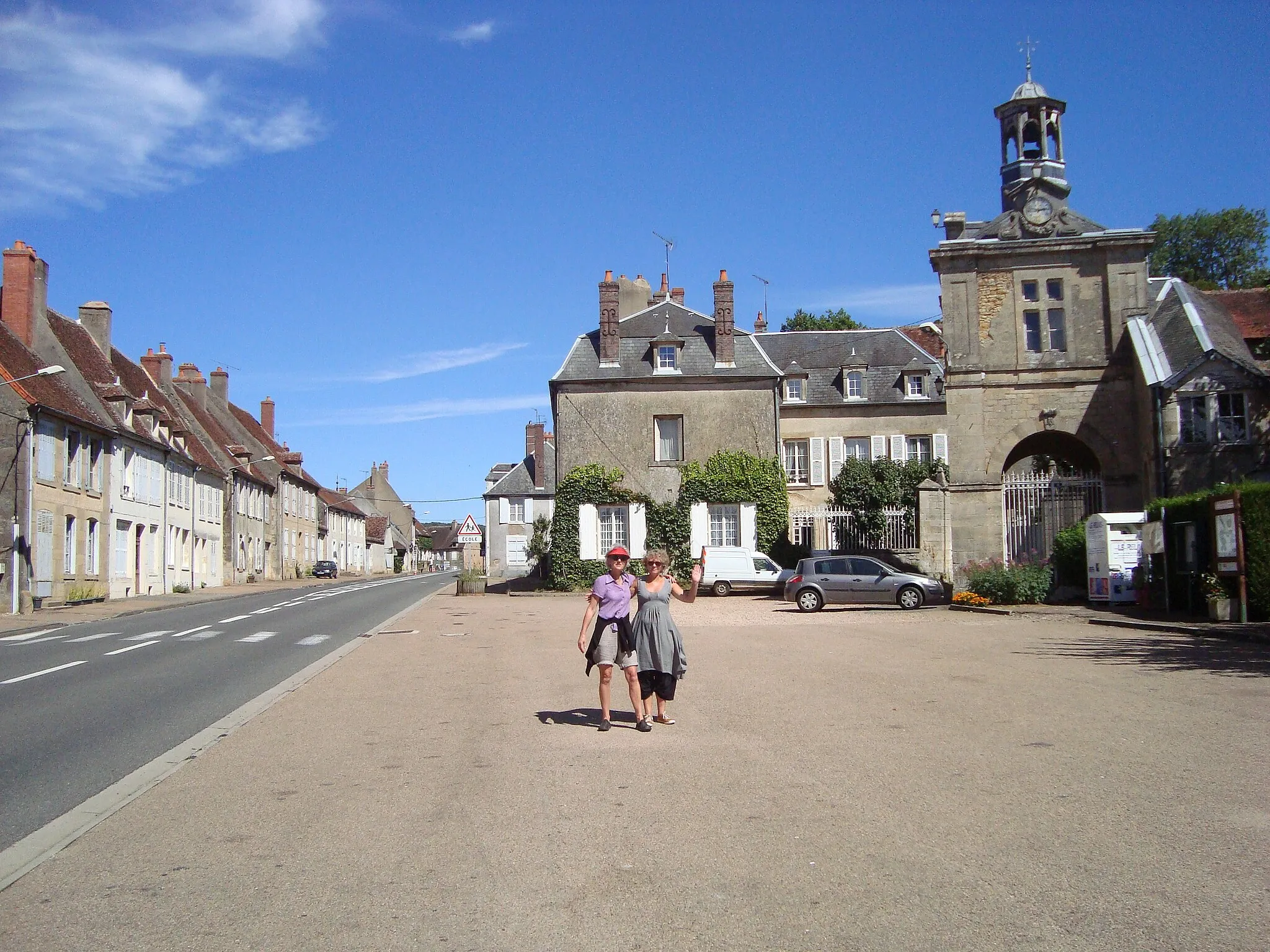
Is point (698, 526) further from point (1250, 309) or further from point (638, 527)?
point (1250, 309)

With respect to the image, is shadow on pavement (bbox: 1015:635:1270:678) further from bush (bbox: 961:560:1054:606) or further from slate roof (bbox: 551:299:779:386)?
slate roof (bbox: 551:299:779:386)

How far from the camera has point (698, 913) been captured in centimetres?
463

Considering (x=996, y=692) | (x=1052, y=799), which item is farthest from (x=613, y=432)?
(x=1052, y=799)

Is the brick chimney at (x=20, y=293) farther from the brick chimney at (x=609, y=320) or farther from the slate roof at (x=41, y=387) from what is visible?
the brick chimney at (x=609, y=320)

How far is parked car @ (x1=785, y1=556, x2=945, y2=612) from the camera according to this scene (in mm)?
25422

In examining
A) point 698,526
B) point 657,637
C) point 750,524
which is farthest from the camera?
point 698,526

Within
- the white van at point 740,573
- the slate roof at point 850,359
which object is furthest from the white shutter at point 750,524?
the slate roof at point 850,359

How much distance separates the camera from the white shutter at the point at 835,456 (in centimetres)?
4284

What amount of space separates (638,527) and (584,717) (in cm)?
2588

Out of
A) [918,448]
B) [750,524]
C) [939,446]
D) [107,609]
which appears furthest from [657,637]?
[918,448]

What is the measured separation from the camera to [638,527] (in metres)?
35.8

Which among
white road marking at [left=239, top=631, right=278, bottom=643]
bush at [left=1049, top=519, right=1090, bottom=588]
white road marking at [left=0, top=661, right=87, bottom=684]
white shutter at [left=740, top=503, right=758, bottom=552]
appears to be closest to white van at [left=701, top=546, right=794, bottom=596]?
white shutter at [left=740, top=503, right=758, bottom=552]

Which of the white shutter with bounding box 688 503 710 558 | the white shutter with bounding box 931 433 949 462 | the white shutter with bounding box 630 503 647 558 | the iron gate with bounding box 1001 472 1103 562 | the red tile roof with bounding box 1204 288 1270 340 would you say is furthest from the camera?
the white shutter with bounding box 931 433 949 462

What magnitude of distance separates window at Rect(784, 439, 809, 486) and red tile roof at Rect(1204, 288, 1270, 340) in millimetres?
15004
